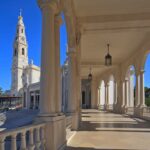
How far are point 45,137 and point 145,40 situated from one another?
39.0 feet

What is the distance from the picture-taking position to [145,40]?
1600cm

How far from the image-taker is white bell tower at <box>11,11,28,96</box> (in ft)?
306

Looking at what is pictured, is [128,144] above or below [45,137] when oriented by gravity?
below

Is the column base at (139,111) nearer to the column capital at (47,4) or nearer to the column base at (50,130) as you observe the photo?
the column base at (50,130)

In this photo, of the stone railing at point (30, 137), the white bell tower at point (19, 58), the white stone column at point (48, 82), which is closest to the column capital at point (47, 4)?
the white stone column at point (48, 82)

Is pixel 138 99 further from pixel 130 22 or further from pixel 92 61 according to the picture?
pixel 130 22

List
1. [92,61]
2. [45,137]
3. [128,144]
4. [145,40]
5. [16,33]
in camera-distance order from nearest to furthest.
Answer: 1. [45,137]
2. [128,144]
3. [145,40]
4. [92,61]
5. [16,33]

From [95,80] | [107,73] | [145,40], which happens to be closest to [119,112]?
[107,73]

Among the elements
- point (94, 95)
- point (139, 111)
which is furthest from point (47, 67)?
point (94, 95)

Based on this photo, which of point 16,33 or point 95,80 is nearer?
point 95,80

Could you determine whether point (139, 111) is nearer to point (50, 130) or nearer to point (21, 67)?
point (50, 130)

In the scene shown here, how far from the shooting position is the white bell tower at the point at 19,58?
306 ft

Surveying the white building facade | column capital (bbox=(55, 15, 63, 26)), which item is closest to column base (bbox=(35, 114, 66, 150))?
column capital (bbox=(55, 15, 63, 26))

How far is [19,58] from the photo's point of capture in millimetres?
95625
